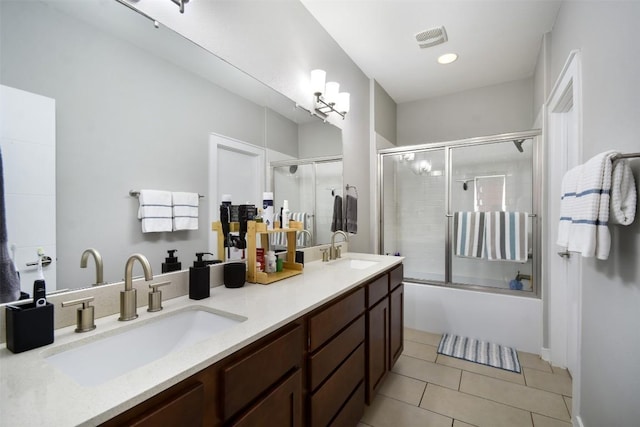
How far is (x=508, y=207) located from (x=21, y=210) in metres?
3.39

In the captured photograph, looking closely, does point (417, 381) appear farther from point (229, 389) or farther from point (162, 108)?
point (162, 108)

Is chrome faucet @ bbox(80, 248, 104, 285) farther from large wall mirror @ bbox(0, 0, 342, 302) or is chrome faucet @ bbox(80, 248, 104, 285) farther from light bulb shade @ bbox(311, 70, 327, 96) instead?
light bulb shade @ bbox(311, 70, 327, 96)

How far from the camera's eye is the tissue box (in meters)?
0.72

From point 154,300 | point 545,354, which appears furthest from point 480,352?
point 154,300

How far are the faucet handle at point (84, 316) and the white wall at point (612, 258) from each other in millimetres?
1777

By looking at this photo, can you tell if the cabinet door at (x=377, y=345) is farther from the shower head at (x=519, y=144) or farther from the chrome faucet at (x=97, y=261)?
the shower head at (x=519, y=144)

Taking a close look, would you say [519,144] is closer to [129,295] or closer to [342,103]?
[342,103]

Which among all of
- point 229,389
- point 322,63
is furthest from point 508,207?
point 229,389

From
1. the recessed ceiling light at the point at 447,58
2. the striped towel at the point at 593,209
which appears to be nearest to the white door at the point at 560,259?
the recessed ceiling light at the point at 447,58

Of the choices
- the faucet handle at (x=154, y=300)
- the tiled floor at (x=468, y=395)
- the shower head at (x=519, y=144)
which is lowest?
the tiled floor at (x=468, y=395)

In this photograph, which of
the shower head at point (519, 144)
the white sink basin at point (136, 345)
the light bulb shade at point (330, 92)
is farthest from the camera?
the shower head at point (519, 144)

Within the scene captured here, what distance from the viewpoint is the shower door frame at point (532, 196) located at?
2.49 meters

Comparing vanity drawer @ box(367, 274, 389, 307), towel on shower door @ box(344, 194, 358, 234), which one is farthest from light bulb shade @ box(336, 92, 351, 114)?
vanity drawer @ box(367, 274, 389, 307)

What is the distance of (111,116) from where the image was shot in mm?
1026
